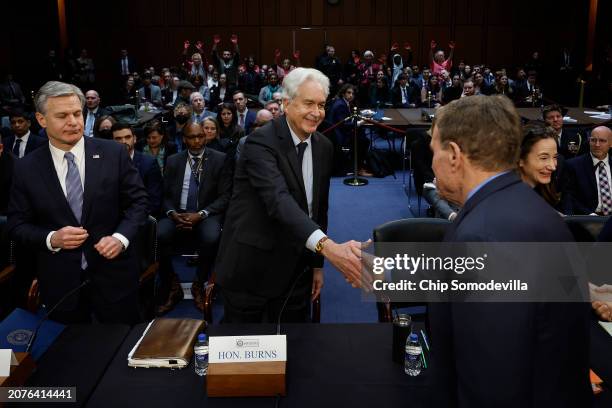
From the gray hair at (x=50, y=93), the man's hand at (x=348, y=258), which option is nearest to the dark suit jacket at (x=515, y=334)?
the man's hand at (x=348, y=258)

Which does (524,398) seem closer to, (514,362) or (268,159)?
(514,362)

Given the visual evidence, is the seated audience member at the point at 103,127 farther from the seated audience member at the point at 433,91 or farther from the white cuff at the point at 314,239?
the seated audience member at the point at 433,91

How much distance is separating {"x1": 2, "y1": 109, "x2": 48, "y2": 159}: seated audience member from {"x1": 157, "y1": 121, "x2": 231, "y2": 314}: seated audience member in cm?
233

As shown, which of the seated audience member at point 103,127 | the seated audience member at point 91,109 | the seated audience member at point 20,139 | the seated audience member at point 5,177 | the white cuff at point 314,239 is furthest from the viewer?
the seated audience member at point 91,109

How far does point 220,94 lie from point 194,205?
786cm

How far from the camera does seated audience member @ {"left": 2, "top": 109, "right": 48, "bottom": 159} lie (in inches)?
248

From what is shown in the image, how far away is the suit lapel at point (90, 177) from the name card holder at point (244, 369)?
1064mm

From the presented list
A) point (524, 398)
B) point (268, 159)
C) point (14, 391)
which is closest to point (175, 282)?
point (268, 159)

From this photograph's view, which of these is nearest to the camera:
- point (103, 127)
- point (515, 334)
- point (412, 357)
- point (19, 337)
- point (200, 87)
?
point (515, 334)

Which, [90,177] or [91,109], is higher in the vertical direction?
[90,177]

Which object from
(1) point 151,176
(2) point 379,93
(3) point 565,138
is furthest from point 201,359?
(2) point 379,93

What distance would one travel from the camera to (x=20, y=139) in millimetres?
6430

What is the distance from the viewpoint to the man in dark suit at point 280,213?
2.32m

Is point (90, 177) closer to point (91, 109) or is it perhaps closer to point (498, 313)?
point (498, 313)
